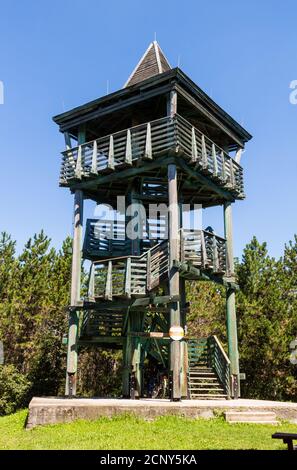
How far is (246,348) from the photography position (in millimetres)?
23422

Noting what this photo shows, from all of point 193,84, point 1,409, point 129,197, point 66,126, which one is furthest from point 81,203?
point 1,409

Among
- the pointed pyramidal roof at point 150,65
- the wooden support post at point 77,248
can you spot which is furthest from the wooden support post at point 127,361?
the pointed pyramidal roof at point 150,65

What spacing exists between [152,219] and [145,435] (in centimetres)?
976

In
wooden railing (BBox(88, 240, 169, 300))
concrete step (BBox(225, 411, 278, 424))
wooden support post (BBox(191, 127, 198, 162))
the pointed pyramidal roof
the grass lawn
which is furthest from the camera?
the pointed pyramidal roof

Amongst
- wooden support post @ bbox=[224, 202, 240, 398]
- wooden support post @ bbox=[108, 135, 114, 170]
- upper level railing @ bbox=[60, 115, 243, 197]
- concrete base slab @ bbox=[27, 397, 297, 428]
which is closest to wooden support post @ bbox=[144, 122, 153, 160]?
upper level railing @ bbox=[60, 115, 243, 197]

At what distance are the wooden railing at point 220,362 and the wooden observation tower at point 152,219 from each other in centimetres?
4

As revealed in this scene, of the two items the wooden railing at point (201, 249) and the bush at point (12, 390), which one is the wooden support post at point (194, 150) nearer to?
the wooden railing at point (201, 249)

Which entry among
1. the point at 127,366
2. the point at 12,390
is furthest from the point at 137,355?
the point at 12,390

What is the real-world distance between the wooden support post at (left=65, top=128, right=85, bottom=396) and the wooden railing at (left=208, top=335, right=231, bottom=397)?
4989 millimetres

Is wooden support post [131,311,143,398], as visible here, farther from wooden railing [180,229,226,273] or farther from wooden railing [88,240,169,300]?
wooden railing [180,229,226,273]

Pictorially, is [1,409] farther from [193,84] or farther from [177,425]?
[193,84]

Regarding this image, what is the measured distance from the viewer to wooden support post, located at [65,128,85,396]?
1552 centimetres

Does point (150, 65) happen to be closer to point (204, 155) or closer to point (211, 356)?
point (204, 155)
